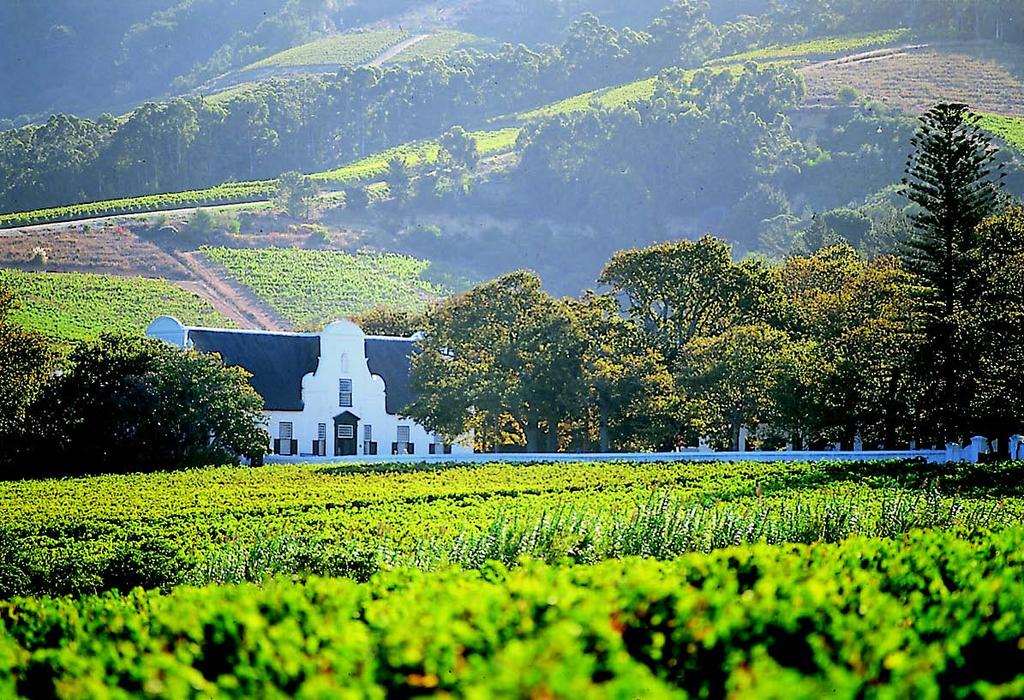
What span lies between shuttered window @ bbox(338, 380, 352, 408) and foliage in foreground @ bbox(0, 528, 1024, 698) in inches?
1603

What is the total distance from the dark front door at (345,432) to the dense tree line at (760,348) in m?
8.18

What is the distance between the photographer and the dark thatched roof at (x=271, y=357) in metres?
46.1

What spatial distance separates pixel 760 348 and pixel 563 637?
33.3m

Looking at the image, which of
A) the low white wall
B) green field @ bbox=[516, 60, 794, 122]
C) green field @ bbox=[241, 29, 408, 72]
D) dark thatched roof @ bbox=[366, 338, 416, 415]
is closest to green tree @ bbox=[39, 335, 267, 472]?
the low white wall

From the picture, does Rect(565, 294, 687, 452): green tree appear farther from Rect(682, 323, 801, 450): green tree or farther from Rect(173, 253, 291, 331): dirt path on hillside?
Rect(173, 253, 291, 331): dirt path on hillside

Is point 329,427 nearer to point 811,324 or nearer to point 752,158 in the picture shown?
point 811,324

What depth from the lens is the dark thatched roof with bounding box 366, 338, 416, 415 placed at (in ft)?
159

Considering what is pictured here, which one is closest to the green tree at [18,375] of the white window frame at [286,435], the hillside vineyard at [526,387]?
the hillside vineyard at [526,387]

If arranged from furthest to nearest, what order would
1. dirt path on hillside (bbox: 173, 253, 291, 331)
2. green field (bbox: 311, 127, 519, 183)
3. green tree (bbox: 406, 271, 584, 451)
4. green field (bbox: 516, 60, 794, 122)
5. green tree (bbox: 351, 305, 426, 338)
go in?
green field (bbox: 516, 60, 794, 122) → green field (bbox: 311, 127, 519, 183) → dirt path on hillside (bbox: 173, 253, 291, 331) → green tree (bbox: 351, 305, 426, 338) → green tree (bbox: 406, 271, 584, 451)

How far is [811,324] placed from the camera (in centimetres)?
4069

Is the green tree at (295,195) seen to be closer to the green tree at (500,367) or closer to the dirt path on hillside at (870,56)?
the dirt path on hillside at (870,56)

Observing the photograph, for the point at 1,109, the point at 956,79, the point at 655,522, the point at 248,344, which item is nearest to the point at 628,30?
the point at 956,79

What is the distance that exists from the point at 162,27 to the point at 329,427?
13337 cm

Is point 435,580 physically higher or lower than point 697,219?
lower
